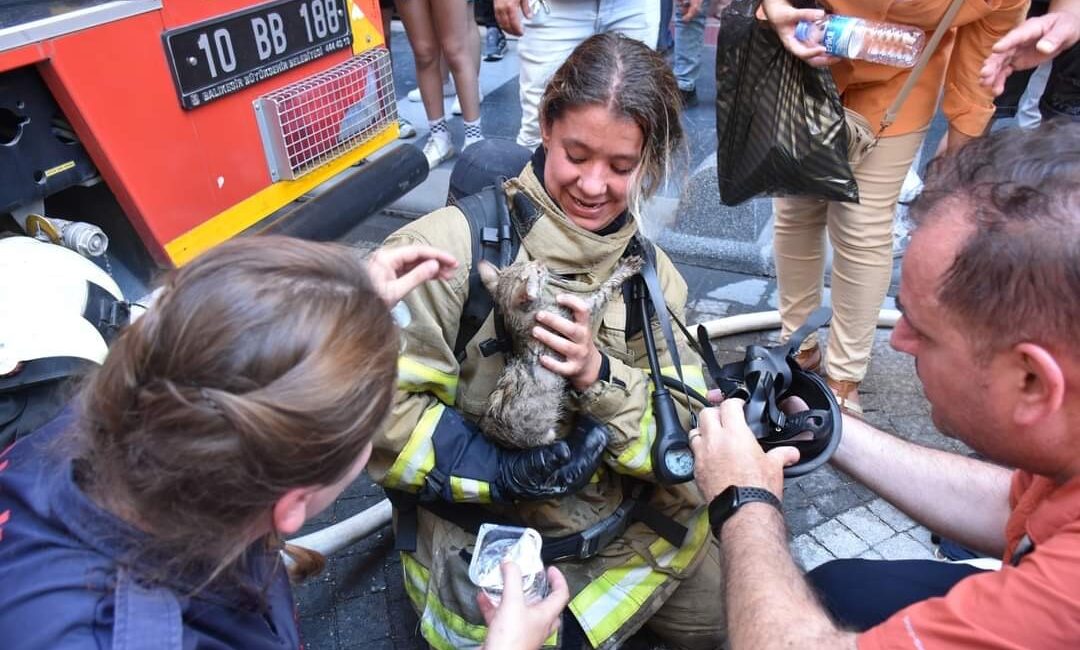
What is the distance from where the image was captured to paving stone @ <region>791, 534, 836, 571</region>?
8.76ft

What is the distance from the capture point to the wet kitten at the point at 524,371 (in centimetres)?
180

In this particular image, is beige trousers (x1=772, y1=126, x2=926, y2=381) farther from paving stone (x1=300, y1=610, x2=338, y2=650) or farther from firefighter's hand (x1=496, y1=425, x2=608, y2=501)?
paving stone (x1=300, y1=610, x2=338, y2=650)

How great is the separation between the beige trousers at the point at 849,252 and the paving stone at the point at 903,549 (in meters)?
0.67

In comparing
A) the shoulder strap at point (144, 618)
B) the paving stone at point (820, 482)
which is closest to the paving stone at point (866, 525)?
the paving stone at point (820, 482)

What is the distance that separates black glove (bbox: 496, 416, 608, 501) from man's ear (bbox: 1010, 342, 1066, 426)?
883 mm

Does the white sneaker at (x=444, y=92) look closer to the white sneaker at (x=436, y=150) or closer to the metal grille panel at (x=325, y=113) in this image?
the white sneaker at (x=436, y=150)

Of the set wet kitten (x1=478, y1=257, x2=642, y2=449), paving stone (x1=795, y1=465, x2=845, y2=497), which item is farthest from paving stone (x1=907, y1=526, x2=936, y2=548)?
wet kitten (x1=478, y1=257, x2=642, y2=449)

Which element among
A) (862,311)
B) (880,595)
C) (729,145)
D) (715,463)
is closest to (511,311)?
(715,463)

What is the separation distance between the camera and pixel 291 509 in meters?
1.22

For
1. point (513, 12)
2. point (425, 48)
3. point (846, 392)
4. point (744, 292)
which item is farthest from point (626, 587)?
point (425, 48)

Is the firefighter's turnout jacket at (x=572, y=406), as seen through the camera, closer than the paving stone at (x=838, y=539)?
Yes

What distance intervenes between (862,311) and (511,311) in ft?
5.77

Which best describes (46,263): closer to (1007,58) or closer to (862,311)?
(862,311)

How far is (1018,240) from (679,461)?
945 mm
